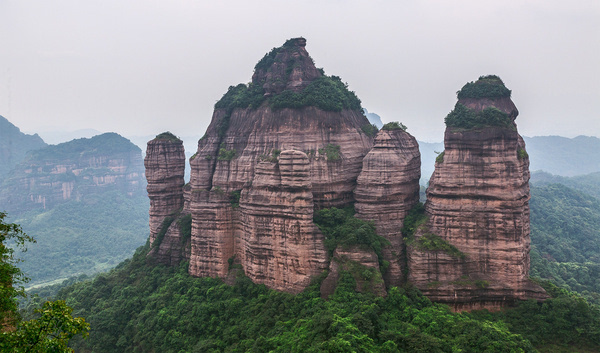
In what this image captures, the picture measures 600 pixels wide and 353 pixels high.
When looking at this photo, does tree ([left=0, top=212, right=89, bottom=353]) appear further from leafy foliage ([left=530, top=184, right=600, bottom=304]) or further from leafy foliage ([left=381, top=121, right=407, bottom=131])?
leafy foliage ([left=530, top=184, right=600, bottom=304])

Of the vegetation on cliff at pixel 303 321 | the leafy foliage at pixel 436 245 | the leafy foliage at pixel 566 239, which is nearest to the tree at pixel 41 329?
the vegetation on cliff at pixel 303 321

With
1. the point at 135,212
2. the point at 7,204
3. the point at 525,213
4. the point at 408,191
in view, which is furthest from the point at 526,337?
the point at 7,204

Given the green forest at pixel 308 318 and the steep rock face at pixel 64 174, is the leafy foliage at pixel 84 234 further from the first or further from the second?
the green forest at pixel 308 318

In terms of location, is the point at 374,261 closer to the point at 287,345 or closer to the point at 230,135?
the point at 287,345

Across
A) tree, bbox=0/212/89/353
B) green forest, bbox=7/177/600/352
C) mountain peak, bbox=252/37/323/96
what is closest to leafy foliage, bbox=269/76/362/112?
mountain peak, bbox=252/37/323/96

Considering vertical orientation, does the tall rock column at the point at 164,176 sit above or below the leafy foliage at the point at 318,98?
below

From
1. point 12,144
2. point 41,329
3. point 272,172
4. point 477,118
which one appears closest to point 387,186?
point 477,118
